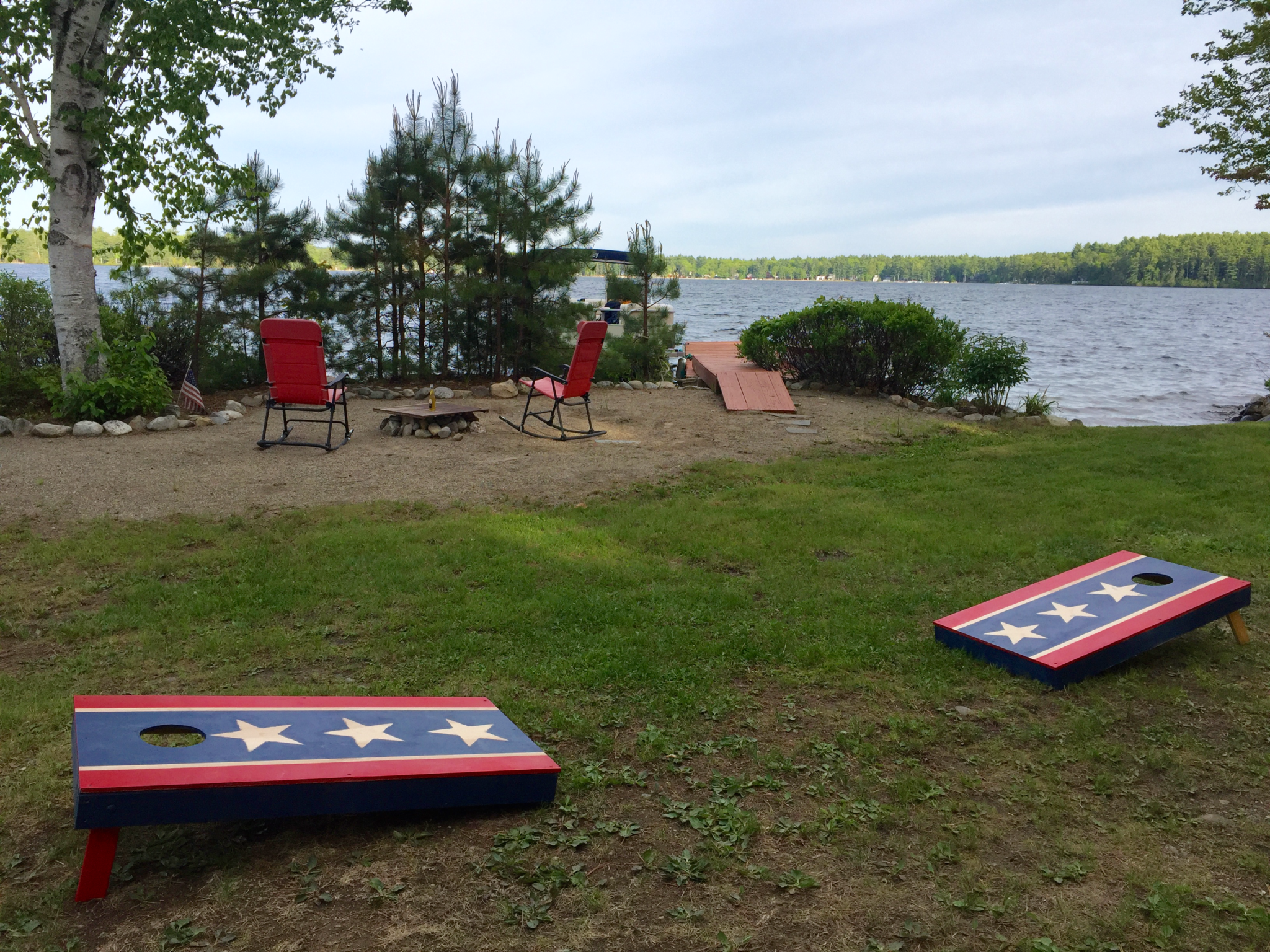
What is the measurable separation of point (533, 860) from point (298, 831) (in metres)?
0.69

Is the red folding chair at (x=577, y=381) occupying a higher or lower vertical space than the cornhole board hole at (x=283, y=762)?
higher

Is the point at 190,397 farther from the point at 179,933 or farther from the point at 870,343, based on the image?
the point at 179,933

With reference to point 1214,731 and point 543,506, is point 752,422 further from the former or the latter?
point 1214,731

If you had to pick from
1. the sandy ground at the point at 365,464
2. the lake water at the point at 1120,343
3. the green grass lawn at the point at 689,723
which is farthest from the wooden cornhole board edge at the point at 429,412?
the lake water at the point at 1120,343

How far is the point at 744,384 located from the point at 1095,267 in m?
133

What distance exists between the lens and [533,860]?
2.29m

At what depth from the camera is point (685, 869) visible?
7.39 feet

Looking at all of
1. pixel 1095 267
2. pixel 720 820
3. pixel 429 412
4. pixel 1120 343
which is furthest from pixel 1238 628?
pixel 1095 267

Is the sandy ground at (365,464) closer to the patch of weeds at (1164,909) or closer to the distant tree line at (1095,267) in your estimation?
the patch of weeds at (1164,909)

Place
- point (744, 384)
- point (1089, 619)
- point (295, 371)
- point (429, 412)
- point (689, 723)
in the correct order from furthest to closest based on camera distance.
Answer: point (744, 384) < point (429, 412) < point (295, 371) < point (1089, 619) < point (689, 723)

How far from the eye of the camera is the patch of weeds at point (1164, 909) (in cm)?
202

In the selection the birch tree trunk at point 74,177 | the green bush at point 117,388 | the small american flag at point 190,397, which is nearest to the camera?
the birch tree trunk at point 74,177

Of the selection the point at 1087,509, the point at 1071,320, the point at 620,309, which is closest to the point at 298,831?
the point at 1087,509

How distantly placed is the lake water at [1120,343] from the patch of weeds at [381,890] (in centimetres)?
1192
